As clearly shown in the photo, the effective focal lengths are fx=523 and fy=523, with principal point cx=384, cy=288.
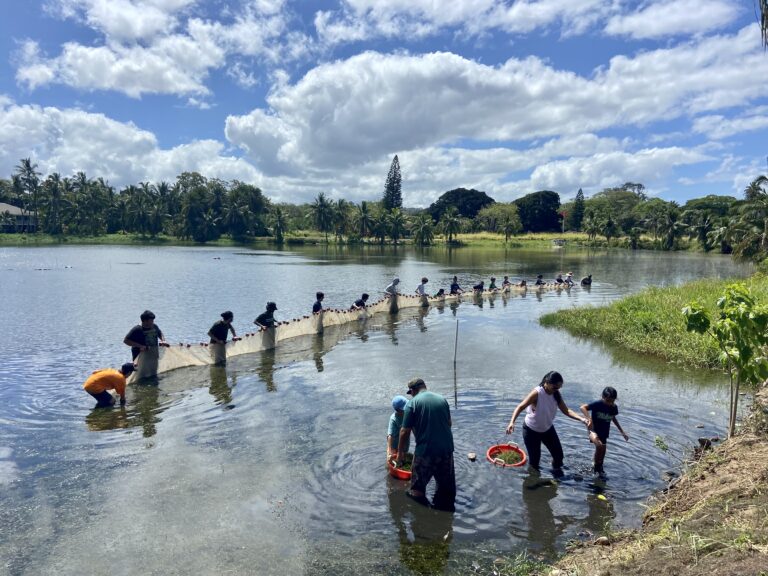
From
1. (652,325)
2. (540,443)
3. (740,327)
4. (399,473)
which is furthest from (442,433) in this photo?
(652,325)

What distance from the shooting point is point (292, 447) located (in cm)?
947

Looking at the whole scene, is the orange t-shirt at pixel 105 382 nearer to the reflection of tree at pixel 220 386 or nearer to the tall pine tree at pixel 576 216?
the reflection of tree at pixel 220 386

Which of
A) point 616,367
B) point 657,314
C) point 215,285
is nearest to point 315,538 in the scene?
point 616,367

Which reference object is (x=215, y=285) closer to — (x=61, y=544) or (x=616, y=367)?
(x=616, y=367)

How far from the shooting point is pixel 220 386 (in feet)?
43.6

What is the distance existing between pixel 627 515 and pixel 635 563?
255cm

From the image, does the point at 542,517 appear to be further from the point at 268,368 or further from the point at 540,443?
the point at 268,368

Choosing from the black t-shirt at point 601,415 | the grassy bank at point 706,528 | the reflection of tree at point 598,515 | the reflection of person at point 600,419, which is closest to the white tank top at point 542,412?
the reflection of person at point 600,419

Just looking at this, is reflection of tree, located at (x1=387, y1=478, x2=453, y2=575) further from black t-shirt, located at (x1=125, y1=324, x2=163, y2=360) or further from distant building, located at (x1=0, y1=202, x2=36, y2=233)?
distant building, located at (x1=0, y1=202, x2=36, y2=233)

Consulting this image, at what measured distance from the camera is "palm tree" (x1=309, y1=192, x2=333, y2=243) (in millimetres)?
113125

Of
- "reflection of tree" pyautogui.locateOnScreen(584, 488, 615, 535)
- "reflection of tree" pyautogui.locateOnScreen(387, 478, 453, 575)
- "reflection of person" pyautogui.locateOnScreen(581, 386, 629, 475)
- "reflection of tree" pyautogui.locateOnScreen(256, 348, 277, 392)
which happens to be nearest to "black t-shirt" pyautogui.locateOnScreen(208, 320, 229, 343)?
"reflection of tree" pyautogui.locateOnScreen(256, 348, 277, 392)

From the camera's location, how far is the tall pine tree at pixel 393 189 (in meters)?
138

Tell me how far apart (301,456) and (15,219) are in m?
125

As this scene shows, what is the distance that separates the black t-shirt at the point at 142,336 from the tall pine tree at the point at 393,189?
411ft
